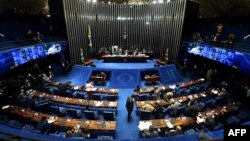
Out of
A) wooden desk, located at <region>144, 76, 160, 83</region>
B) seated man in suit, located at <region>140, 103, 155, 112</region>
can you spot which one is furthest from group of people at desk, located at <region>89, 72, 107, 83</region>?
seated man in suit, located at <region>140, 103, 155, 112</region>

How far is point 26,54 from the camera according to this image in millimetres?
15367

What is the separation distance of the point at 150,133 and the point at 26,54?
1178 cm

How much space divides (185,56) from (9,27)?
1813 cm

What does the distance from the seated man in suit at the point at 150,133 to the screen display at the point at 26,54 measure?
1089cm

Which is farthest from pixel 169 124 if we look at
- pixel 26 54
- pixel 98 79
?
pixel 26 54

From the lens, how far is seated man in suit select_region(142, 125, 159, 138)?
899 centimetres

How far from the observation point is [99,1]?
2353 cm

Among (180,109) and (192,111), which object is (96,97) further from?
(192,111)

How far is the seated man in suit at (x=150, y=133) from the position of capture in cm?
899

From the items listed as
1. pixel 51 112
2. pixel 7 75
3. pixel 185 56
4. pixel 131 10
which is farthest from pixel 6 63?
pixel 185 56

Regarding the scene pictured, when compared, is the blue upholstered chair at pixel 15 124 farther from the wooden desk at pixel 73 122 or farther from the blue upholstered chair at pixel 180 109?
the blue upholstered chair at pixel 180 109

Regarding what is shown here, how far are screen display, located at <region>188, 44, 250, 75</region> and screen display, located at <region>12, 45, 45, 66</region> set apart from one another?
14.6 metres

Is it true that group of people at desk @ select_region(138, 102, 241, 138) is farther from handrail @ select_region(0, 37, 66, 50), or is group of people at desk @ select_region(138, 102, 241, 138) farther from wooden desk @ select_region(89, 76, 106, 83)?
handrail @ select_region(0, 37, 66, 50)

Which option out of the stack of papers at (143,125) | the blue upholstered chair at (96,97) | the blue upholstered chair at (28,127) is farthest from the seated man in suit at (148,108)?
the blue upholstered chair at (28,127)
